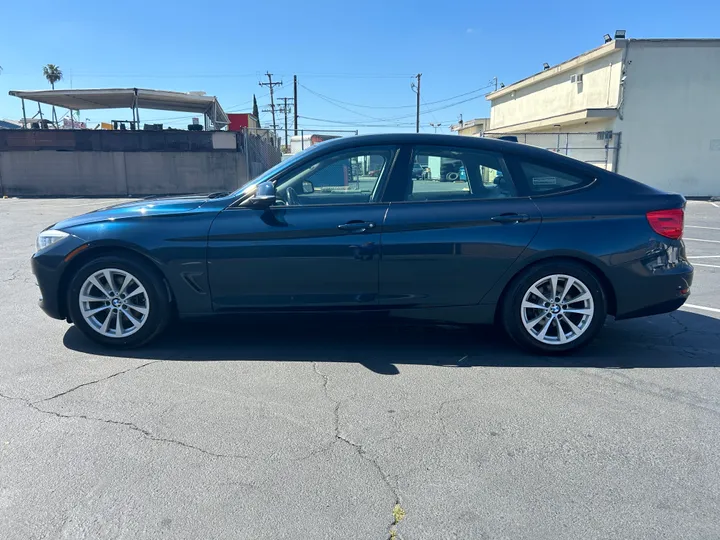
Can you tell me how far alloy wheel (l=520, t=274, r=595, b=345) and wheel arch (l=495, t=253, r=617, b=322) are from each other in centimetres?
14

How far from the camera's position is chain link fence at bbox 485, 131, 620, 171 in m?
21.1

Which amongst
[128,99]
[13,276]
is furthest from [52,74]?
[13,276]

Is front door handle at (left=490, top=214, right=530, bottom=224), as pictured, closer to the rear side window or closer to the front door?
the rear side window

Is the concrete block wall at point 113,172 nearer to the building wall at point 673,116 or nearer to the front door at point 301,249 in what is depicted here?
the building wall at point 673,116

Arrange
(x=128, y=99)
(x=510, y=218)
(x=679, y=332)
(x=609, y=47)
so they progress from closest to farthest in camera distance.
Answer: (x=510, y=218), (x=679, y=332), (x=609, y=47), (x=128, y=99)

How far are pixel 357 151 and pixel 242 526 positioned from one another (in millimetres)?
2877

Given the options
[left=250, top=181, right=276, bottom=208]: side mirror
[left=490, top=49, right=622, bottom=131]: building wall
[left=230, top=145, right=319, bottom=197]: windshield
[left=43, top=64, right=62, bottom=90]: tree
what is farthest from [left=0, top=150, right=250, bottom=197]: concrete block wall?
[left=43, top=64, right=62, bottom=90]: tree

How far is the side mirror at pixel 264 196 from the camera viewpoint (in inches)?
158

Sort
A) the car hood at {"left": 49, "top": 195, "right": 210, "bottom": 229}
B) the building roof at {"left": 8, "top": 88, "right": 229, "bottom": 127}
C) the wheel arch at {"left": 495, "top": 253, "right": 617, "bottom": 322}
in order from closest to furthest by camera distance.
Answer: the wheel arch at {"left": 495, "top": 253, "right": 617, "bottom": 322}, the car hood at {"left": 49, "top": 195, "right": 210, "bottom": 229}, the building roof at {"left": 8, "top": 88, "right": 229, "bottom": 127}

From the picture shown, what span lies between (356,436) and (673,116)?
922 inches

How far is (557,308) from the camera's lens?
420 centimetres

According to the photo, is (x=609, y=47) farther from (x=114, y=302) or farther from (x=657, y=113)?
(x=114, y=302)

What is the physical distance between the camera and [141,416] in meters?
3.25

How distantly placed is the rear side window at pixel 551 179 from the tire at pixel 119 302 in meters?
3.03
